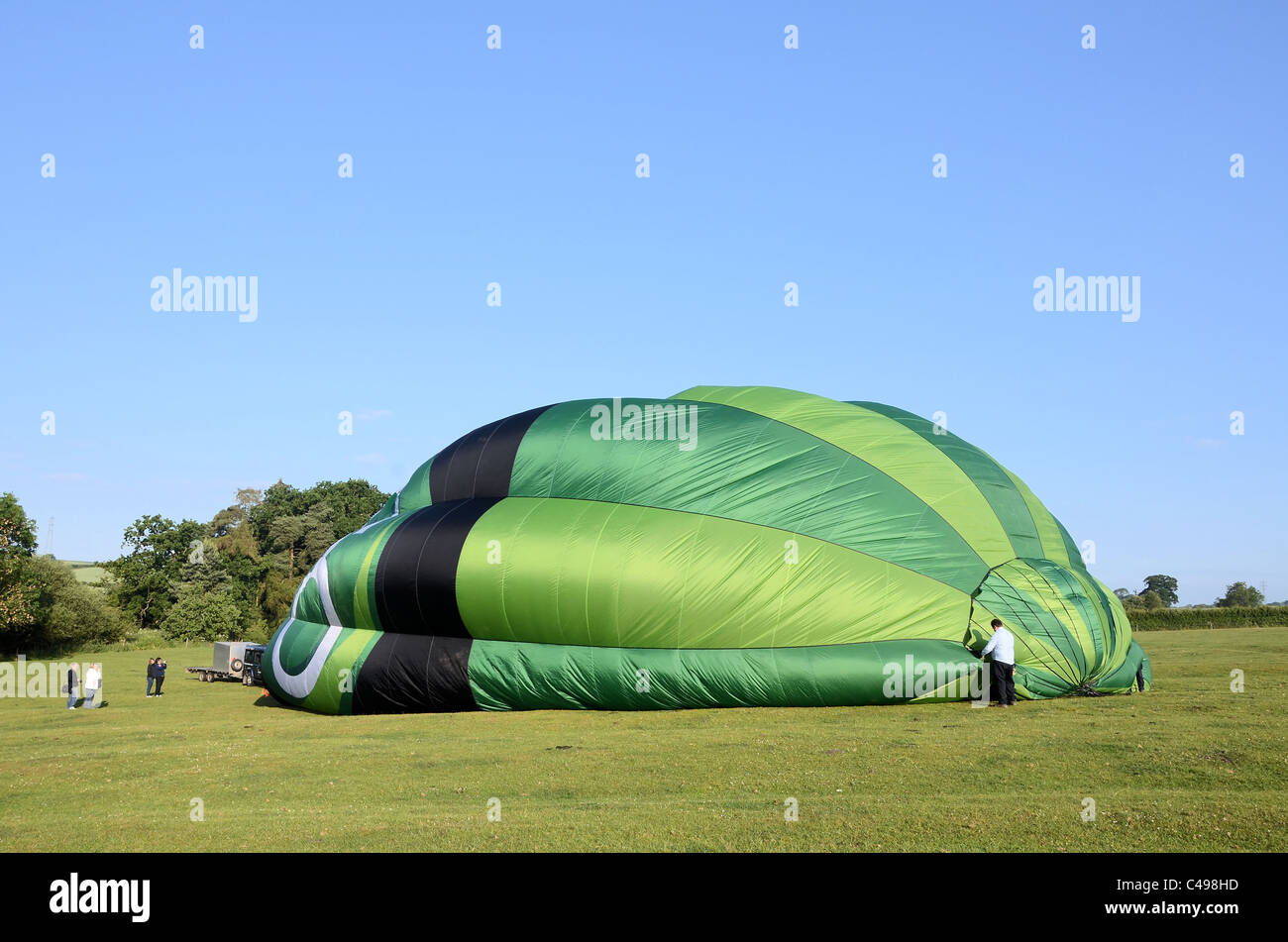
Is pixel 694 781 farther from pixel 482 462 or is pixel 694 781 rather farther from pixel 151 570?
pixel 151 570

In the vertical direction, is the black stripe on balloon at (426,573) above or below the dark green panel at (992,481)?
below

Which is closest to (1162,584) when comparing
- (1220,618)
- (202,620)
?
(1220,618)

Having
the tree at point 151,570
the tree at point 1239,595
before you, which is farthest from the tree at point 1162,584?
the tree at point 151,570

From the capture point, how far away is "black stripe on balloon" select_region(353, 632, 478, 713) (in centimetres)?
2033

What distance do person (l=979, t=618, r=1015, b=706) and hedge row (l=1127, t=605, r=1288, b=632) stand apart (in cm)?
4846

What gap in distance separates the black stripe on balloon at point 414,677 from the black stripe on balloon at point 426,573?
315 millimetres

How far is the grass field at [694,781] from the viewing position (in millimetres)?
9133

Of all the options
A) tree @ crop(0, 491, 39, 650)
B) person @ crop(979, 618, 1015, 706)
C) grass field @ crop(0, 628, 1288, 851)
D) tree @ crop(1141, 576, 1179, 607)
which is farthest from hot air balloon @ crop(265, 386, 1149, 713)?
tree @ crop(1141, 576, 1179, 607)

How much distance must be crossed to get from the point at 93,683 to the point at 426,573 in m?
12.5

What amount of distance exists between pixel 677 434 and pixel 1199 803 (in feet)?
41.7

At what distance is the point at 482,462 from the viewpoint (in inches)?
900

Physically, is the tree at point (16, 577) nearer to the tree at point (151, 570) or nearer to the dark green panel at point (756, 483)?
the tree at point (151, 570)

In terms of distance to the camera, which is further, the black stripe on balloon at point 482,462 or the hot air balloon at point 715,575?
the black stripe on balloon at point 482,462

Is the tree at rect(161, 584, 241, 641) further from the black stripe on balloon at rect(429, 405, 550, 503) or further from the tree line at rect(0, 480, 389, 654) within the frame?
the black stripe on balloon at rect(429, 405, 550, 503)
